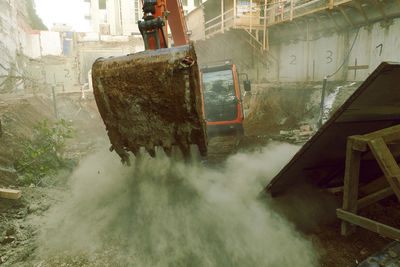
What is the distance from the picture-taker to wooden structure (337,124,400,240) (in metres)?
2.14

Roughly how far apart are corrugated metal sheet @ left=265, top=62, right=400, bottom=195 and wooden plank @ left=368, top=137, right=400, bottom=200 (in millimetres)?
→ 409

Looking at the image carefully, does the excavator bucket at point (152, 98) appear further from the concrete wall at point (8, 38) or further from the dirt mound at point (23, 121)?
the concrete wall at point (8, 38)

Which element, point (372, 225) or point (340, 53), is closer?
point (372, 225)

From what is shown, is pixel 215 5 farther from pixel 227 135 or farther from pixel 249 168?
pixel 249 168

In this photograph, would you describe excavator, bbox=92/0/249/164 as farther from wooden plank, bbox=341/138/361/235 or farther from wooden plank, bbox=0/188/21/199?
wooden plank, bbox=0/188/21/199

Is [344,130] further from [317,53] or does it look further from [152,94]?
[317,53]

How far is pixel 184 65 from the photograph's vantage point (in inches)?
101

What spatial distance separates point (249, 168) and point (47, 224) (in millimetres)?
3921

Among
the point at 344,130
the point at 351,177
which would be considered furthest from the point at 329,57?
the point at 351,177

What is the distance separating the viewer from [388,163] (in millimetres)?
2139

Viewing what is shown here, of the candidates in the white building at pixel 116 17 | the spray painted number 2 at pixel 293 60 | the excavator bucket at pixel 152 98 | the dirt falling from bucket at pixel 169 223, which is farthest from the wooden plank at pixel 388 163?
the white building at pixel 116 17

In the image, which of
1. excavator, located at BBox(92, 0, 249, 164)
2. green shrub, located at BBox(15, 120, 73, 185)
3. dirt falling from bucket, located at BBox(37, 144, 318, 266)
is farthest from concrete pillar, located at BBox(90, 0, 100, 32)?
excavator, located at BBox(92, 0, 249, 164)

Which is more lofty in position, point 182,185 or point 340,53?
point 340,53

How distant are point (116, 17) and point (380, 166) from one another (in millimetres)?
29013
